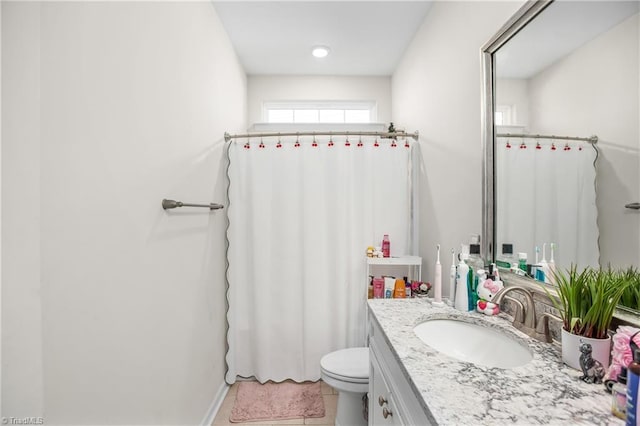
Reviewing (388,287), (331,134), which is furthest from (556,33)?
(388,287)

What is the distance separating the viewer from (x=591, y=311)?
730mm

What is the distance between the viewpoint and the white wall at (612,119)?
2.39 ft

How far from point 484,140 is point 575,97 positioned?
0.43m

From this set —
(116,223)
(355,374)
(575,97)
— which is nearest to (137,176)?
(116,223)

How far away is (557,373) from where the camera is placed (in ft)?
2.40

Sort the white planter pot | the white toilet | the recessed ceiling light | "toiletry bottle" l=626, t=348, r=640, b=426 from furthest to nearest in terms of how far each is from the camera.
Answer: the recessed ceiling light, the white toilet, the white planter pot, "toiletry bottle" l=626, t=348, r=640, b=426

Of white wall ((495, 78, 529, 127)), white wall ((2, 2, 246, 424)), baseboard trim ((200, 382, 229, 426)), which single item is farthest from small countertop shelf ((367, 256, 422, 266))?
baseboard trim ((200, 382, 229, 426))

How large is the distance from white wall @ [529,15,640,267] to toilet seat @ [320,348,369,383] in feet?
3.92

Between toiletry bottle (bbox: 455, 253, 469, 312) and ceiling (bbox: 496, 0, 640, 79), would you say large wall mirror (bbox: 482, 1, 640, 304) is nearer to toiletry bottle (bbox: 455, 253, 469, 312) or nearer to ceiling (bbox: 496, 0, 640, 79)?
ceiling (bbox: 496, 0, 640, 79)

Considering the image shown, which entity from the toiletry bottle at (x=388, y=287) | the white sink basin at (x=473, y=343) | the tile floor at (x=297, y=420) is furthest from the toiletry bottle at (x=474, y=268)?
the tile floor at (x=297, y=420)

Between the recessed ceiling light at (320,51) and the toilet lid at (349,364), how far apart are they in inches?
88.5

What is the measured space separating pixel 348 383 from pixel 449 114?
5.20 ft

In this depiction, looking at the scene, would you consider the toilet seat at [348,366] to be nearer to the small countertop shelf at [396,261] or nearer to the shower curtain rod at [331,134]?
the small countertop shelf at [396,261]

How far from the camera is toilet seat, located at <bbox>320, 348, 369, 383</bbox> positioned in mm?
1542
